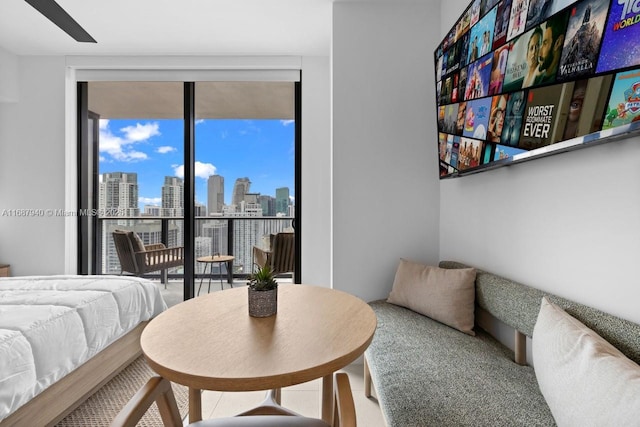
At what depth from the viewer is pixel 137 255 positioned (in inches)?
140

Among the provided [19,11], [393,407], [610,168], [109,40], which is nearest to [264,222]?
[109,40]

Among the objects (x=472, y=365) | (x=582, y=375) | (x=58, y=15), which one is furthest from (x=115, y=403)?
(x=582, y=375)

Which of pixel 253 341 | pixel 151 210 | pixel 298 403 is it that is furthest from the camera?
pixel 151 210

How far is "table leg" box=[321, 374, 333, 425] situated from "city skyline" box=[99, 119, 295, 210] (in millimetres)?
2746

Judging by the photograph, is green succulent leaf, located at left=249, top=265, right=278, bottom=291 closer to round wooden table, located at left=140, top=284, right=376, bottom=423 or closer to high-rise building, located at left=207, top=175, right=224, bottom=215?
round wooden table, located at left=140, top=284, right=376, bottom=423

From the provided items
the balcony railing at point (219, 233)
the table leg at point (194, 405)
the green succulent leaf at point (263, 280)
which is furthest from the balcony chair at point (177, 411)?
the balcony railing at point (219, 233)

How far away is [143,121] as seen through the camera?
13.4 feet

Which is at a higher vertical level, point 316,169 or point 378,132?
point 378,132

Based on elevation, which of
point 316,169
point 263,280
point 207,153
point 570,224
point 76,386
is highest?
point 207,153

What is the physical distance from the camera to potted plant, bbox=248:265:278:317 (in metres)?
1.21

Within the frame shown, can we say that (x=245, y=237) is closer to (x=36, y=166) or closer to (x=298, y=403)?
(x=36, y=166)

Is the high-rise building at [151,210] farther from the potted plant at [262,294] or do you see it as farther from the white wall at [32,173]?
the potted plant at [262,294]

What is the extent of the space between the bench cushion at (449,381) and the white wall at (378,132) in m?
0.80

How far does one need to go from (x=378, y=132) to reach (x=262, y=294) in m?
1.75
